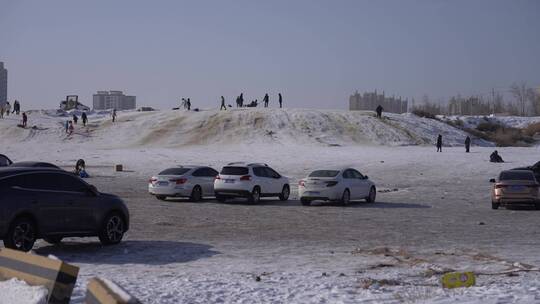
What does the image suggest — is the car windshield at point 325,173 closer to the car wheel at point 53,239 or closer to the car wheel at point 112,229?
the car wheel at point 112,229

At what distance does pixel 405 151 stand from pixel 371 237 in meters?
40.0

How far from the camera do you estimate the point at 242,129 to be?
69750 mm

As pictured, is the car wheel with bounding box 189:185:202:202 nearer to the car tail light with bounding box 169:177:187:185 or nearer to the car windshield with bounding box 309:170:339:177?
the car tail light with bounding box 169:177:187:185

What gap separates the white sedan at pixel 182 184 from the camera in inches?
1112

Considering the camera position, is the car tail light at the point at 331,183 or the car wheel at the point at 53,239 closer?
the car wheel at the point at 53,239

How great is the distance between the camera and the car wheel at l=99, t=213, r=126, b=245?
15383 mm

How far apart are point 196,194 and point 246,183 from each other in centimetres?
211

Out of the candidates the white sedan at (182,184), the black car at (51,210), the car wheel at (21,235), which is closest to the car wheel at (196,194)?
the white sedan at (182,184)

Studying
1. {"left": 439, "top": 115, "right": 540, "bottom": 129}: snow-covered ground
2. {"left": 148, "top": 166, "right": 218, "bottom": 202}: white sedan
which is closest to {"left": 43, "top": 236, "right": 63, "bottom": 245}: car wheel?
{"left": 148, "top": 166, "right": 218, "bottom": 202}: white sedan

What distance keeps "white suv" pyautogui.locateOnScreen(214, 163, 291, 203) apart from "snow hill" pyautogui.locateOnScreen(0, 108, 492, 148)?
114ft

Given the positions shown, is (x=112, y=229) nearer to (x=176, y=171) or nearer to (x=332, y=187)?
(x=332, y=187)

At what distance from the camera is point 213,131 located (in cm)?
6981

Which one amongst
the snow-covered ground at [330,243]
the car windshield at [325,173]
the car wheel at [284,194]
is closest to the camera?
the snow-covered ground at [330,243]

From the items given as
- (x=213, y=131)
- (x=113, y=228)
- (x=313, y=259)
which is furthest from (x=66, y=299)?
(x=213, y=131)
